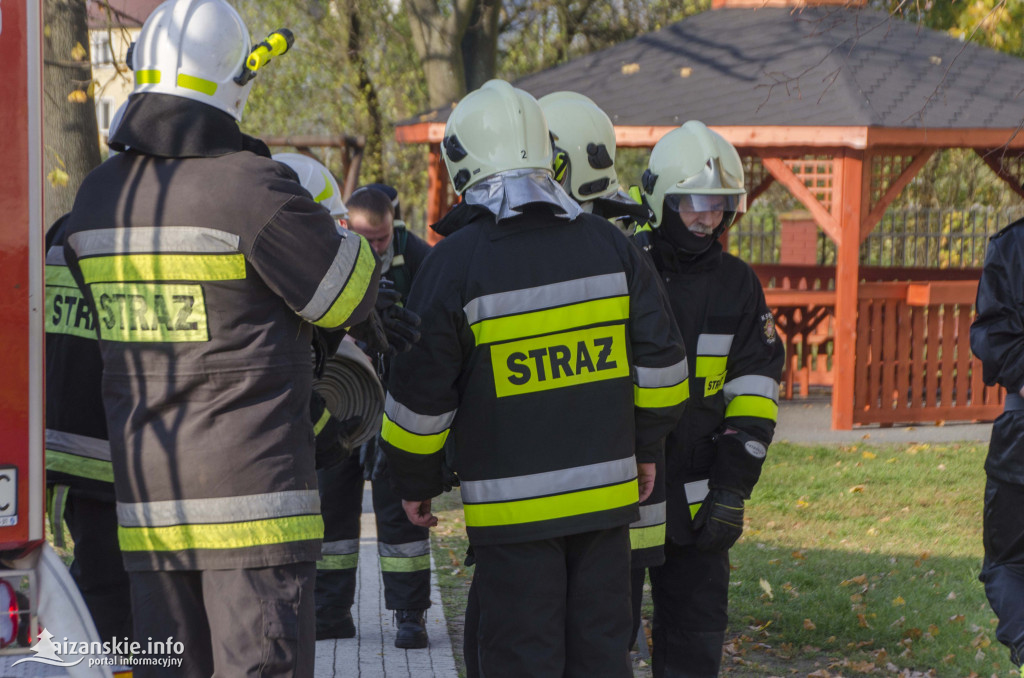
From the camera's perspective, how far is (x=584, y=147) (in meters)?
3.95

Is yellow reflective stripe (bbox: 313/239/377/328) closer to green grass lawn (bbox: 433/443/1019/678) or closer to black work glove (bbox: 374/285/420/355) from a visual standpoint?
black work glove (bbox: 374/285/420/355)

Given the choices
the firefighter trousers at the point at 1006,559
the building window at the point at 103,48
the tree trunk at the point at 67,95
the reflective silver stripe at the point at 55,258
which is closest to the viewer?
the reflective silver stripe at the point at 55,258

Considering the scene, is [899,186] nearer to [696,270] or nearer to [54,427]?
[696,270]

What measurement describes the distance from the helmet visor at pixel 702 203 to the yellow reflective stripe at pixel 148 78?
176 centimetres

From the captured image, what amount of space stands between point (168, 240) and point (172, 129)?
0.27m

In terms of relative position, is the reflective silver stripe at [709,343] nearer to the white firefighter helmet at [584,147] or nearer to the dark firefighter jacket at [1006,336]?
the white firefighter helmet at [584,147]

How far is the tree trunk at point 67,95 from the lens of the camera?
6637mm

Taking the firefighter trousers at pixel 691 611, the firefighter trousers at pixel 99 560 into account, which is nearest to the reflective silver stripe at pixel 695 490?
the firefighter trousers at pixel 691 611

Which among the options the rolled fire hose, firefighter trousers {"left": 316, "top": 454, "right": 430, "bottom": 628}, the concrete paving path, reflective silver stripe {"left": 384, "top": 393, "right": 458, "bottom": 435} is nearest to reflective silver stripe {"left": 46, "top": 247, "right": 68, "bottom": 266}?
the rolled fire hose

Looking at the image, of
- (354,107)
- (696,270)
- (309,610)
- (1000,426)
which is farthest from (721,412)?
(354,107)

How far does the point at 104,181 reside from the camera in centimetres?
265

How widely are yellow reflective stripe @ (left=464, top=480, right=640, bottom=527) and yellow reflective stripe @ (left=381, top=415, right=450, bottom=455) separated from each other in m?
0.20

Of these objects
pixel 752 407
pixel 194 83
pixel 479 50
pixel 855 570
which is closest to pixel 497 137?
pixel 194 83

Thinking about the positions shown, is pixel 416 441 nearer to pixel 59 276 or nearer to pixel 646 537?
pixel 646 537
